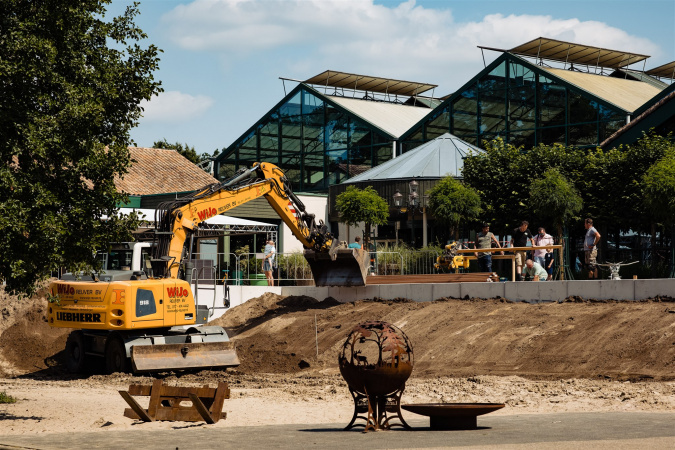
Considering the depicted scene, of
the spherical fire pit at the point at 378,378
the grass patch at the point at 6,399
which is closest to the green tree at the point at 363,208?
the grass patch at the point at 6,399

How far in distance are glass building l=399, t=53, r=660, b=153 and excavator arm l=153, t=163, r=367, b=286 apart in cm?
1293

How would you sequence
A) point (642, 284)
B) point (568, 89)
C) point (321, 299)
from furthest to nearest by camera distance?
point (568, 89) < point (321, 299) < point (642, 284)

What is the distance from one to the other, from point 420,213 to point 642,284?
17864mm

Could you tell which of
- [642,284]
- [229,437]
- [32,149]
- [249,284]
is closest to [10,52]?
[32,149]

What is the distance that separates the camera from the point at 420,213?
36.6 m

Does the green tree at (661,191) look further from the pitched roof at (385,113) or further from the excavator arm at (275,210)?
the pitched roof at (385,113)

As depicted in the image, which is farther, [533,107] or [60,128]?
[533,107]

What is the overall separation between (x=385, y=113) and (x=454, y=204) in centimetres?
1810

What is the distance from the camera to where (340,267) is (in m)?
25.0

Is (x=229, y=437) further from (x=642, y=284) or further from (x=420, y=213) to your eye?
(x=420, y=213)

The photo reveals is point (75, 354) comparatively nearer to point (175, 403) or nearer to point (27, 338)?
point (27, 338)

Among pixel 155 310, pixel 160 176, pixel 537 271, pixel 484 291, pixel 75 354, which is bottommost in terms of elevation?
pixel 75 354

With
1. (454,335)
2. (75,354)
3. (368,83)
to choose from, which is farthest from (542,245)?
(368,83)

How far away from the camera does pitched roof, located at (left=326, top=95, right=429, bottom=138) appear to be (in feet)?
146
